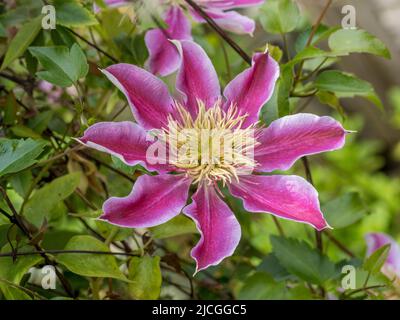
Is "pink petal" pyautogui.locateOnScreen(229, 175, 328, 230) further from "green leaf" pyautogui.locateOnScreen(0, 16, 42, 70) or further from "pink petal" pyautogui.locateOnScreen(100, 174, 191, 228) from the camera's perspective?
"green leaf" pyautogui.locateOnScreen(0, 16, 42, 70)

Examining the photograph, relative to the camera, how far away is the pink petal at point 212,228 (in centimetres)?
51

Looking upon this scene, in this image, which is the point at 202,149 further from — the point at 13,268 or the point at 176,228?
the point at 13,268

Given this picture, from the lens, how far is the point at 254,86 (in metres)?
0.57

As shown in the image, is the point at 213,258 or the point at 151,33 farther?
the point at 151,33

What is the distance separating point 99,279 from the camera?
630 millimetres

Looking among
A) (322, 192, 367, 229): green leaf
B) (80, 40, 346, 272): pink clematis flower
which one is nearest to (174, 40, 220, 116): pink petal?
(80, 40, 346, 272): pink clematis flower

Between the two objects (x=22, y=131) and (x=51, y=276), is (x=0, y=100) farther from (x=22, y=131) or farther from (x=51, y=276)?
(x=51, y=276)

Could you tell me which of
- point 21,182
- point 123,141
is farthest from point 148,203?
point 21,182

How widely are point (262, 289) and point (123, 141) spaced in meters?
0.24

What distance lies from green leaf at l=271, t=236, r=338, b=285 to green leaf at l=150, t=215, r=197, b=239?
12 cm

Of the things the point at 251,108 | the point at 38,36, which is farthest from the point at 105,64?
the point at 251,108

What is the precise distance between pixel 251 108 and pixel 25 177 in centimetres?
20

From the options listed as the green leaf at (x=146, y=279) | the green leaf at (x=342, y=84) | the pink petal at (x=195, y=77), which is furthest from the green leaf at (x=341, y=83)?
the green leaf at (x=146, y=279)

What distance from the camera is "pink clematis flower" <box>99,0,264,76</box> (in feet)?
2.08
